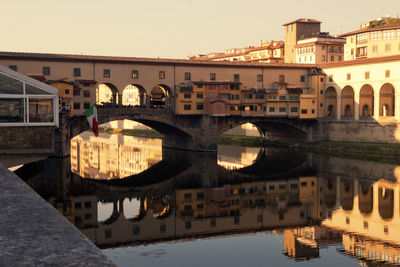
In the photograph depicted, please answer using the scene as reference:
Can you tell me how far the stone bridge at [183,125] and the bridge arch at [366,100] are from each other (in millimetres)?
6914

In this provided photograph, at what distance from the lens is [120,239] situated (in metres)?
21.5

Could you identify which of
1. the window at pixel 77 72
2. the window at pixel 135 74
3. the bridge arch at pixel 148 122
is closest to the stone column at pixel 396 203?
the bridge arch at pixel 148 122

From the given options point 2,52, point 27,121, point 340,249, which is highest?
point 2,52

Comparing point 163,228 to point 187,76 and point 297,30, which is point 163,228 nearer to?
point 187,76

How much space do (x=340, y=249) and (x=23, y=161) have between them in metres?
15.9

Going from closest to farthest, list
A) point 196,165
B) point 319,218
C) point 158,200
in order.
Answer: point 319,218 < point 158,200 < point 196,165

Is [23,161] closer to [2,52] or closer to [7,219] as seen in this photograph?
[7,219]

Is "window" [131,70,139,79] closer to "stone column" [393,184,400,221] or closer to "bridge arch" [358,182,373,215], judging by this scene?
"bridge arch" [358,182,373,215]

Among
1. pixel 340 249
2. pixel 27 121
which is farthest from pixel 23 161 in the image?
pixel 340 249

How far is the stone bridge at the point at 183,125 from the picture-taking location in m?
51.3

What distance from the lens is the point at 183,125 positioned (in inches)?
2269

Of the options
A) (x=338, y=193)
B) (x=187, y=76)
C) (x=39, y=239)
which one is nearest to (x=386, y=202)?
(x=338, y=193)

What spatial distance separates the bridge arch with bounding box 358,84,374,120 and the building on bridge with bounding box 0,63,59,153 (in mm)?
47688

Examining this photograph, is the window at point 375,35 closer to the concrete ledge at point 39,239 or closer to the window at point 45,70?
the window at point 45,70
